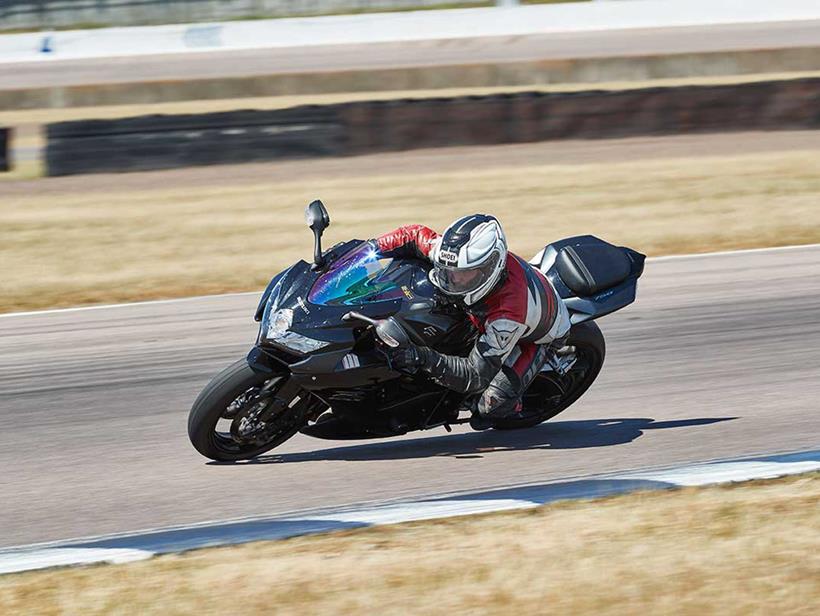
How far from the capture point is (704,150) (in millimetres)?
18469

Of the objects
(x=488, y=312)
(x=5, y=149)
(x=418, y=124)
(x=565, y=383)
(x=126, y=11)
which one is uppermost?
(x=126, y=11)

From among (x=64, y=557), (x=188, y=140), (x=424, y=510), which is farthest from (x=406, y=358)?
(x=188, y=140)

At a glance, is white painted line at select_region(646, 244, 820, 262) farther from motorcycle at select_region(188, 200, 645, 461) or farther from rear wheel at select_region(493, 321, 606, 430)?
motorcycle at select_region(188, 200, 645, 461)

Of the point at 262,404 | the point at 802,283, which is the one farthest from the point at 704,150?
the point at 262,404

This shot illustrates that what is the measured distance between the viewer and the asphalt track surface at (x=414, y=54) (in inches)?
1182

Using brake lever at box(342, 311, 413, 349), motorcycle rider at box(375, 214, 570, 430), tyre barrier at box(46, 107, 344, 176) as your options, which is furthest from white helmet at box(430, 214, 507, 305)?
tyre barrier at box(46, 107, 344, 176)

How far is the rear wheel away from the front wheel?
1383 mm

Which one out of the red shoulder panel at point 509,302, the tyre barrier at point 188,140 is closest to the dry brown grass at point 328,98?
the tyre barrier at point 188,140

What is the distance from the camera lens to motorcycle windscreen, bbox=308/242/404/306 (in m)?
6.22

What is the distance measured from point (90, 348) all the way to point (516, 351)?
4254mm

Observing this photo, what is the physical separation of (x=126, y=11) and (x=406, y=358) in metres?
30.8

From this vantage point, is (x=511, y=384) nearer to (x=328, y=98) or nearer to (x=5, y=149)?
(x=5, y=149)

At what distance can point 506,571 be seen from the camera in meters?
4.82

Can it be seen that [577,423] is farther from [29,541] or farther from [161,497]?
[29,541]
